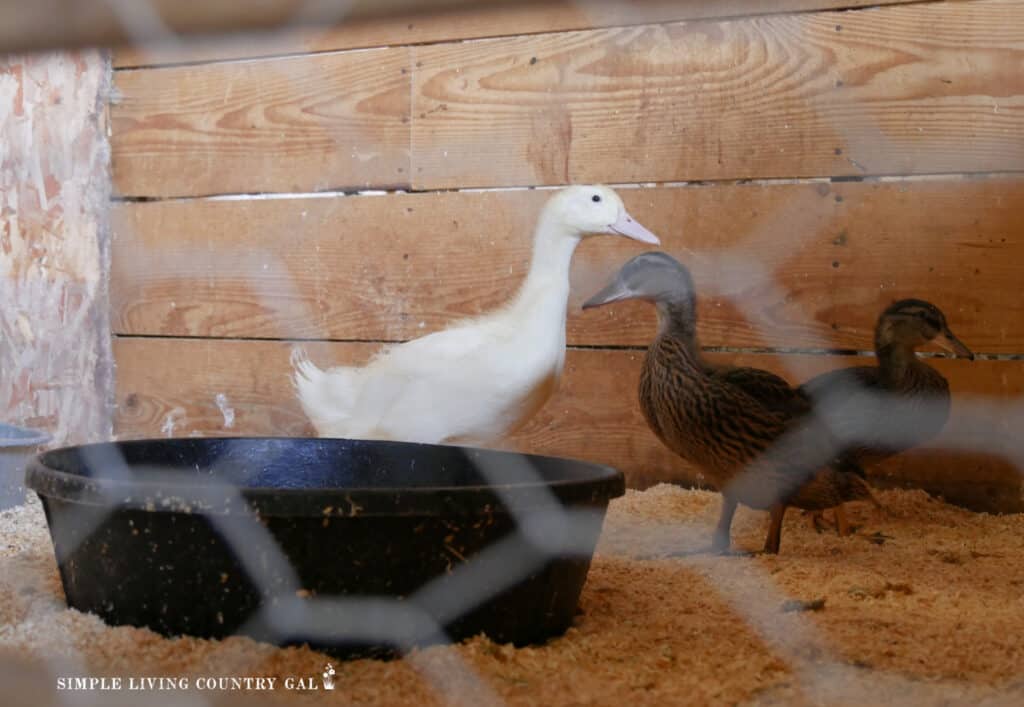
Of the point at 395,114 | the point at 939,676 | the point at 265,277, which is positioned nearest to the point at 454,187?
the point at 395,114

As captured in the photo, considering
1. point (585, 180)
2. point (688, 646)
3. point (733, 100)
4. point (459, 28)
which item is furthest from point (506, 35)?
point (688, 646)

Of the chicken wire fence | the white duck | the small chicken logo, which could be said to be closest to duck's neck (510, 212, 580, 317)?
the white duck

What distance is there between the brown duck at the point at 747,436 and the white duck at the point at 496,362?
19 centimetres

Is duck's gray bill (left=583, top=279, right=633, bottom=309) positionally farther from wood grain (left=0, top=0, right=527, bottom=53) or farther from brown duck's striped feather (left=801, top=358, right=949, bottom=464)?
wood grain (left=0, top=0, right=527, bottom=53)

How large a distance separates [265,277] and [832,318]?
1068 millimetres

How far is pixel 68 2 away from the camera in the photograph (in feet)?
2.29

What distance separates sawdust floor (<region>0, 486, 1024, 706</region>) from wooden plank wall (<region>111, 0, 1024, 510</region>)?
1.50 feet

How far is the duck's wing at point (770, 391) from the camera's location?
5.38 feet

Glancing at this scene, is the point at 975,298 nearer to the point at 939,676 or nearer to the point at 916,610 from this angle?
the point at 916,610

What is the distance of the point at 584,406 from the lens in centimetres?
205

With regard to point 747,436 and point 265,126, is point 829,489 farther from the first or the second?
point 265,126

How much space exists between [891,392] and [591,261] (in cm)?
59

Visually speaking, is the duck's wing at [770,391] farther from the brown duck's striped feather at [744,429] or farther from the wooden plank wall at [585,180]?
the wooden plank wall at [585,180]

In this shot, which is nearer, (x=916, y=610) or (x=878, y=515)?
(x=916, y=610)
